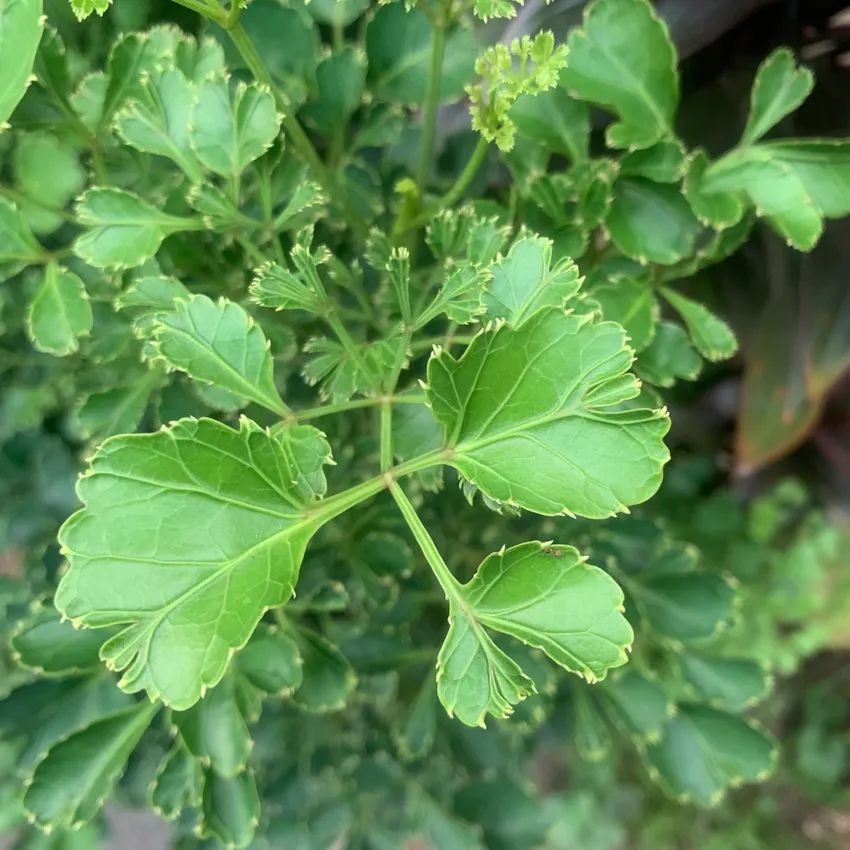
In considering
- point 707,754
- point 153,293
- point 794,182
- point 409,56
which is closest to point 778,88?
point 794,182

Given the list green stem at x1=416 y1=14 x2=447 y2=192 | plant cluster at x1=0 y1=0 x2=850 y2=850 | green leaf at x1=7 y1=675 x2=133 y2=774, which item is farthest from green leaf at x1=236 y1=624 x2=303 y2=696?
green stem at x1=416 y1=14 x2=447 y2=192

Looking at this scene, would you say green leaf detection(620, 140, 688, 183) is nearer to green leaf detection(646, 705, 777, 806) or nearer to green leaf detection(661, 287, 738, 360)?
green leaf detection(661, 287, 738, 360)

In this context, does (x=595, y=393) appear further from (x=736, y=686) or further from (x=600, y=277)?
(x=736, y=686)

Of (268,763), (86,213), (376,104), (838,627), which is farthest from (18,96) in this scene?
(838,627)

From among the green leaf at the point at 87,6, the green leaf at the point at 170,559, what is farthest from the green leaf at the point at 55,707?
the green leaf at the point at 87,6

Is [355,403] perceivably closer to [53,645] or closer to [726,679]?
[53,645]
